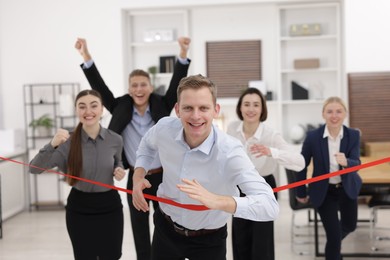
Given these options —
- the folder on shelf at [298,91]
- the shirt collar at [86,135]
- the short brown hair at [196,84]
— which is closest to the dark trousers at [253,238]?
the shirt collar at [86,135]

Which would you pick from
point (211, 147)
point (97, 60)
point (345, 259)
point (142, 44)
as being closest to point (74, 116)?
point (97, 60)

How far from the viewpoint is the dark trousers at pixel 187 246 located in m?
2.79

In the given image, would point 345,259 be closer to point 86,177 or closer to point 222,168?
point 86,177

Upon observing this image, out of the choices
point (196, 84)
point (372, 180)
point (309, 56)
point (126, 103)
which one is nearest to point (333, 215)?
point (372, 180)

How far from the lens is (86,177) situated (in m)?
3.58

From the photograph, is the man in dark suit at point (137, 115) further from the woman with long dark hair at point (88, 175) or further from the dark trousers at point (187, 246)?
the dark trousers at point (187, 246)

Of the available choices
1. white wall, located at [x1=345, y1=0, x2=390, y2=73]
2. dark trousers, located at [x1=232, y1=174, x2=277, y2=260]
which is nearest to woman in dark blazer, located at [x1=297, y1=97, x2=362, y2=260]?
dark trousers, located at [x1=232, y1=174, x2=277, y2=260]

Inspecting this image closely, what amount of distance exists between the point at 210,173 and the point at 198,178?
0.20ft

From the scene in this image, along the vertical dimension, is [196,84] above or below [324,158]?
above

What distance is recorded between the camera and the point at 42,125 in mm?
7777

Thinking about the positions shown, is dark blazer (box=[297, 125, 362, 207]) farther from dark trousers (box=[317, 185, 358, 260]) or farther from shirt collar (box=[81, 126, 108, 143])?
shirt collar (box=[81, 126, 108, 143])

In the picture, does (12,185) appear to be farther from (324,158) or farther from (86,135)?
(324,158)

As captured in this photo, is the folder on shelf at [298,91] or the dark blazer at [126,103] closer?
the dark blazer at [126,103]

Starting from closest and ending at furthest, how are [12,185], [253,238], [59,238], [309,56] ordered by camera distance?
[253,238] → [59,238] → [12,185] → [309,56]
